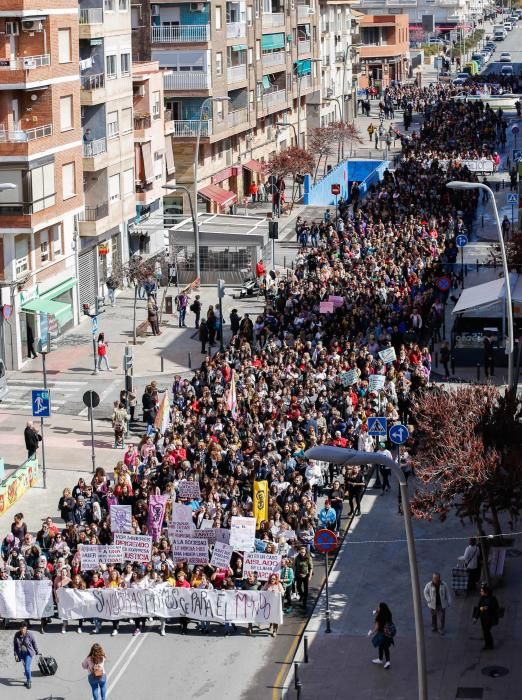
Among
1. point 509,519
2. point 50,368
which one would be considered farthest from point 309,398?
point 50,368

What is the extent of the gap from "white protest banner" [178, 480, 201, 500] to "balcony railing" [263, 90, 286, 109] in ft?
211

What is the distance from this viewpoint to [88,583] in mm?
30797

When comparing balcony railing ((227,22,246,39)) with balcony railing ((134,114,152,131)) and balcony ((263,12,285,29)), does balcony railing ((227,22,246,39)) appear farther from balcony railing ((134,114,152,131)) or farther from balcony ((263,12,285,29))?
balcony railing ((134,114,152,131))

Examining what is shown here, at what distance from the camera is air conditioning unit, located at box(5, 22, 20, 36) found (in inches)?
2071

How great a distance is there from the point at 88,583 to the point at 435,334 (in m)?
22.8

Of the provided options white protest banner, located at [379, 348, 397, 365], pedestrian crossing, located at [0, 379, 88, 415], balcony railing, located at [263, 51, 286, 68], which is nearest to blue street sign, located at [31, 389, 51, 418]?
pedestrian crossing, located at [0, 379, 88, 415]

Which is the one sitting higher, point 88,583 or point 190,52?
point 190,52

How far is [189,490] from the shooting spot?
3366cm

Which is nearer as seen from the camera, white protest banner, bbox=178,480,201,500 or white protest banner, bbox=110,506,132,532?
white protest banner, bbox=110,506,132,532

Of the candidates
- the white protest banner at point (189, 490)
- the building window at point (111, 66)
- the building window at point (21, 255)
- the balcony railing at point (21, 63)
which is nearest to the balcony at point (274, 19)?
the building window at point (111, 66)

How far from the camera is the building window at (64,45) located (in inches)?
2211

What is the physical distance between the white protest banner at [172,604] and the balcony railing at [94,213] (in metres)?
31.0

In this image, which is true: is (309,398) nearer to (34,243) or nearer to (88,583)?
(88,583)

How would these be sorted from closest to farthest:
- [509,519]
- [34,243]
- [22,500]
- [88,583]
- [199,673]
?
[199,673]
[88,583]
[509,519]
[22,500]
[34,243]
